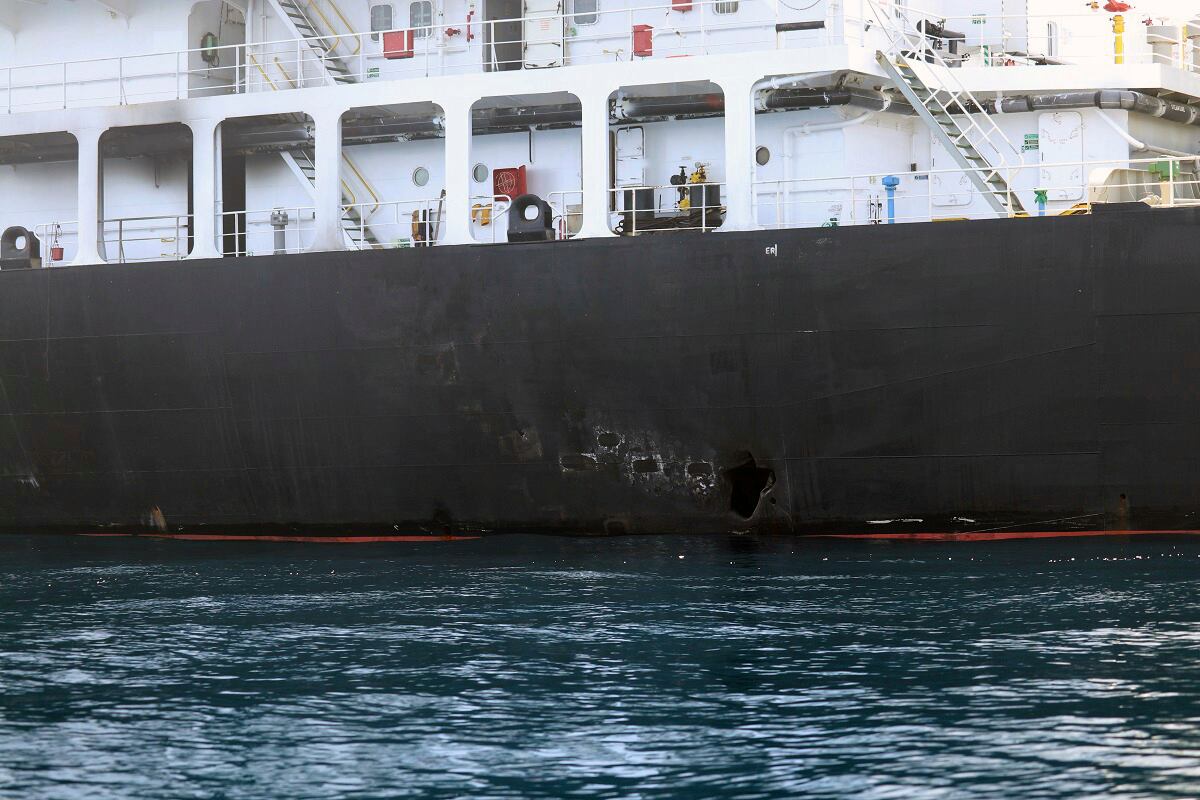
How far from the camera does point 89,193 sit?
17.4 meters

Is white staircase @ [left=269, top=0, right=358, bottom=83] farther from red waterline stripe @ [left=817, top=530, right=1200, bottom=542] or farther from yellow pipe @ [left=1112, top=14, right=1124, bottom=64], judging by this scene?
yellow pipe @ [left=1112, top=14, right=1124, bottom=64]

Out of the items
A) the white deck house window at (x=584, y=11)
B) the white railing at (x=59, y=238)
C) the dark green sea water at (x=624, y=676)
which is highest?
the white deck house window at (x=584, y=11)

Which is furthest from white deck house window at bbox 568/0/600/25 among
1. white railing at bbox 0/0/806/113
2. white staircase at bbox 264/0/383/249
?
white staircase at bbox 264/0/383/249

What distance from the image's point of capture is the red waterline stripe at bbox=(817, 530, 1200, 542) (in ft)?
46.5

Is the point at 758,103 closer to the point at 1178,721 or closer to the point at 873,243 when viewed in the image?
the point at 873,243

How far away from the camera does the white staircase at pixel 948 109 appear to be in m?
14.7

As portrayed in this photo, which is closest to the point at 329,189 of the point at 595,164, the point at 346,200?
the point at 346,200

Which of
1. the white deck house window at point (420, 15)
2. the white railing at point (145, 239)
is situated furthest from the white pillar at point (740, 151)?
the white railing at point (145, 239)

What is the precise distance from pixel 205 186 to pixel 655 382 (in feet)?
20.6

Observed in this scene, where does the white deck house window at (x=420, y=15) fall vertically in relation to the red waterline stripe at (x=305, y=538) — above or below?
above

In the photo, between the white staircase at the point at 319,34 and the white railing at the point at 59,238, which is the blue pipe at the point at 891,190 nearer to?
the white staircase at the point at 319,34

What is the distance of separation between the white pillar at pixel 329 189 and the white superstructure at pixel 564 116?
4 cm

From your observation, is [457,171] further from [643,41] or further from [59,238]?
[59,238]

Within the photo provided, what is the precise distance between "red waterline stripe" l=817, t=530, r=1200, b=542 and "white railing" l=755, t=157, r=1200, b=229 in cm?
→ 331
